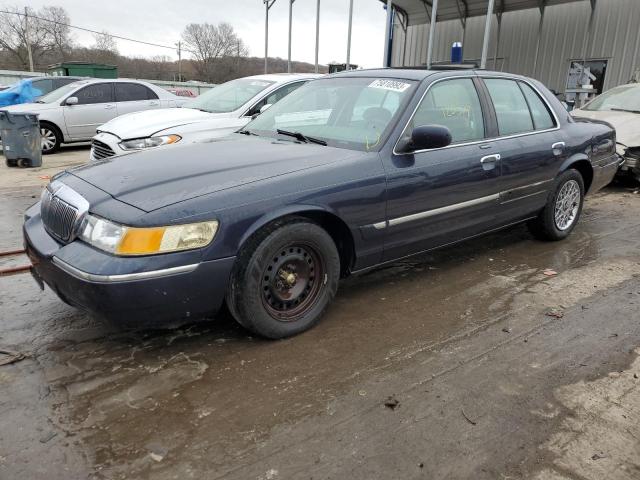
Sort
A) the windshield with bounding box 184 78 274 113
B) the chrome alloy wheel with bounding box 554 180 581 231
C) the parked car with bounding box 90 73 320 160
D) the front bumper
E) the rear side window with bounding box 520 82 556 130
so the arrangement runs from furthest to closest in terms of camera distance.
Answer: the windshield with bounding box 184 78 274 113, the parked car with bounding box 90 73 320 160, the chrome alloy wheel with bounding box 554 180 581 231, the rear side window with bounding box 520 82 556 130, the front bumper

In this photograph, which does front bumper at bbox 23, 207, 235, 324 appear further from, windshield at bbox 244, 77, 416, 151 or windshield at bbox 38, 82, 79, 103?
windshield at bbox 38, 82, 79, 103

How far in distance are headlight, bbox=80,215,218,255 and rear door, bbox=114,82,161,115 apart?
375 inches

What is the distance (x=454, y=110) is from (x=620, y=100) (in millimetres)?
6424

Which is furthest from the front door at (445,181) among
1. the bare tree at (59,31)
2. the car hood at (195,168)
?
the bare tree at (59,31)

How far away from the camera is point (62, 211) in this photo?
9.82 feet

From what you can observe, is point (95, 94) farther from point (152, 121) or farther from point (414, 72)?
point (414, 72)

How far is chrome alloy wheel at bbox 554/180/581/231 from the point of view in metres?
5.11

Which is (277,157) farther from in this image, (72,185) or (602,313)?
(602,313)

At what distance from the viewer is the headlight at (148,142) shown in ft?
20.6

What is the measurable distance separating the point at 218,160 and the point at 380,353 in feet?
5.19

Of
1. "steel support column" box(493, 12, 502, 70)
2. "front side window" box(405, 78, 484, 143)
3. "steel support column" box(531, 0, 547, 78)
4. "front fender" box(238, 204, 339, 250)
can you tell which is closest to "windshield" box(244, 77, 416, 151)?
"front side window" box(405, 78, 484, 143)

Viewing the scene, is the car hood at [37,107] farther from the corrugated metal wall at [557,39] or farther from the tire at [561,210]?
the corrugated metal wall at [557,39]

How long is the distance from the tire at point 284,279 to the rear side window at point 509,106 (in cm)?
210

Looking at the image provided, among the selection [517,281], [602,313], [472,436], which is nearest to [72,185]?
[472,436]
